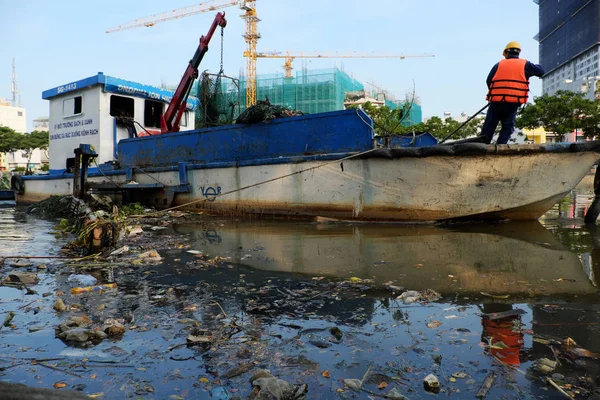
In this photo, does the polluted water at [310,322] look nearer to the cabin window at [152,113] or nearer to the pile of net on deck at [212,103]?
the pile of net on deck at [212,103]

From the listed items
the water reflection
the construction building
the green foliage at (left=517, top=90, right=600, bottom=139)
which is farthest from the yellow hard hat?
the construction building

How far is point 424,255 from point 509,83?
124 inches

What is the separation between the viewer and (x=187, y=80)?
9.52 m

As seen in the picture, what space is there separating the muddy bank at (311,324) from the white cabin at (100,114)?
6841 mm

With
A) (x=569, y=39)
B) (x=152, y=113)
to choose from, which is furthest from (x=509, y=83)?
(x=569, y=39)

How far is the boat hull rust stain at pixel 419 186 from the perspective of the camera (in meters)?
5.61

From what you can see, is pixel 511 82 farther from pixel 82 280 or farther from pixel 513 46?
pixel 82 280

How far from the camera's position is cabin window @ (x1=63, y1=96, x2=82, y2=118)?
1047 cm

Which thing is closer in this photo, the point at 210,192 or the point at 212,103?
the point at 210,192

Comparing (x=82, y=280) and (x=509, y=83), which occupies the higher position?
(x=509, y=83)

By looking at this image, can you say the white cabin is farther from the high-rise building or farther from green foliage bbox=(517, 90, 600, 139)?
the high-rise building

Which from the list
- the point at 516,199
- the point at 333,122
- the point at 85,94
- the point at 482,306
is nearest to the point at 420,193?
the point at 516,199

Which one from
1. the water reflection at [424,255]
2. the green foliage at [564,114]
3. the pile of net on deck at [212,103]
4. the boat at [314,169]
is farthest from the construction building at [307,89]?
the water reflection at [424,255]

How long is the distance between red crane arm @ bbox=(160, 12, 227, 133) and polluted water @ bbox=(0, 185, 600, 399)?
6.06 meters
